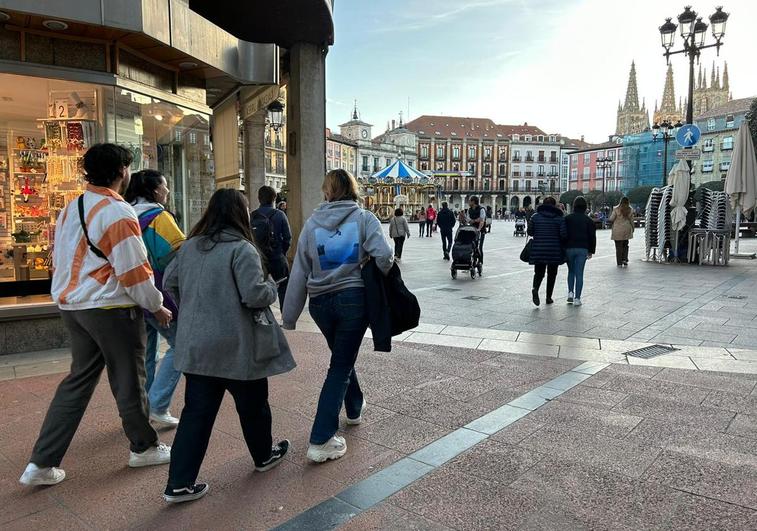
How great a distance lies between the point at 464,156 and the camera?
110688 millimetres

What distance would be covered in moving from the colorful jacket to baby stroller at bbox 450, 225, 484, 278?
8.95 metres

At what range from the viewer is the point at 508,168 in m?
113

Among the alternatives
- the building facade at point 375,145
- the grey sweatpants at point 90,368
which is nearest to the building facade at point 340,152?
the building facade at point 375,145

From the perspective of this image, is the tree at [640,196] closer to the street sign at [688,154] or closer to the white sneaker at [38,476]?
the street sign at [688,154]

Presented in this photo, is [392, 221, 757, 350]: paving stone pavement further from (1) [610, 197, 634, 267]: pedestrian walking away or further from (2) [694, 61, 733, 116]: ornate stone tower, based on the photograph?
(2) [694, 61, 733, 116]: ornate stone tower

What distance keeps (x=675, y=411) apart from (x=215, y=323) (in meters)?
3.40

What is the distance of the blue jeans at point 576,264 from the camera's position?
8750 millimetres

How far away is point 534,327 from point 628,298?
300 cm

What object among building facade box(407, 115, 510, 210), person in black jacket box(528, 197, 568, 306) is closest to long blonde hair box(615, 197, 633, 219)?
person in black jacket box(528, 197, 568, 306)

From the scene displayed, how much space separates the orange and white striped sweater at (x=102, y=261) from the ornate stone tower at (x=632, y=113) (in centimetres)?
11111

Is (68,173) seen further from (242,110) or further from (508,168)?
(508,168)

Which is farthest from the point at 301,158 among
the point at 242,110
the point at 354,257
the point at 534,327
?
the point at 354,257

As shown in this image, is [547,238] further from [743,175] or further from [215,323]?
[743,175]

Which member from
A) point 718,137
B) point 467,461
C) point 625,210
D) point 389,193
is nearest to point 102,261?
point 467,461
